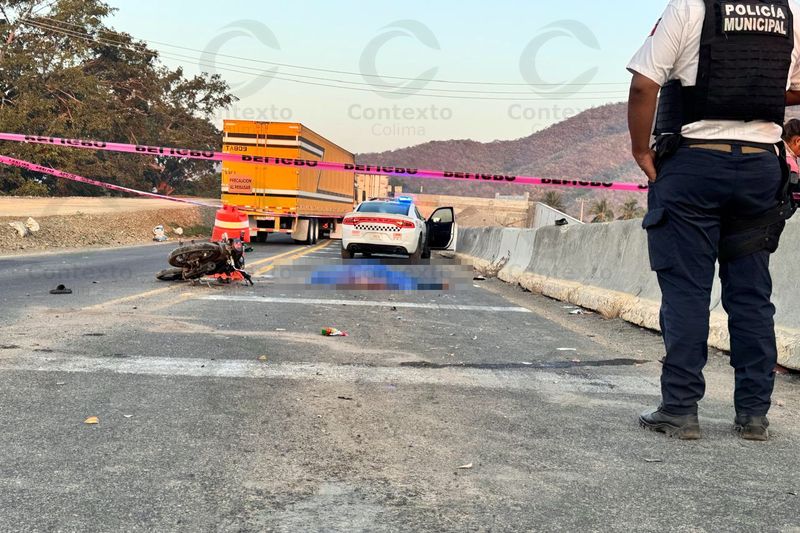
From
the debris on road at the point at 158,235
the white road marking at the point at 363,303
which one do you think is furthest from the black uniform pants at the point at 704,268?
Result: the debris on road at the point at 158,235

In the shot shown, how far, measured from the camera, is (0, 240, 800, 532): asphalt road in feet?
8.27

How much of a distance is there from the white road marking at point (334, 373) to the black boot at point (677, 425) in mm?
805

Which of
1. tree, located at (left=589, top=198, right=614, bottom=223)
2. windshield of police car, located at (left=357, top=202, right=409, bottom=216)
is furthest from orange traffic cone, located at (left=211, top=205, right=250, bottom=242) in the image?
tree, located at (left=589, top=198, right=614, bottom=223)

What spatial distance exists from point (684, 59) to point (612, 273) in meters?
5.49

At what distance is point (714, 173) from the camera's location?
360cm

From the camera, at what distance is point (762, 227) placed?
3703 mm

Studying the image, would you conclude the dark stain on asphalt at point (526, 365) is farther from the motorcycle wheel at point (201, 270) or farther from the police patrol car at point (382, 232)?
the police patrol car at point (382, 232)

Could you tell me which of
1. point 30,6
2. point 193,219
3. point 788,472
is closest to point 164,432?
point 788,472

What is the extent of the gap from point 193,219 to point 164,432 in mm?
31044

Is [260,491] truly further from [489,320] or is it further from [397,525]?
[489,320]

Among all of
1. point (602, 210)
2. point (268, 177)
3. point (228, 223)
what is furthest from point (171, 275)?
point (602, 210)

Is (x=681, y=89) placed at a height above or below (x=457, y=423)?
above

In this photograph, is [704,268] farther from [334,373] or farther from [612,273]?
[612,273]

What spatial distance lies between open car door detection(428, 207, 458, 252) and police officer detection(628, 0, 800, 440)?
568 inches
